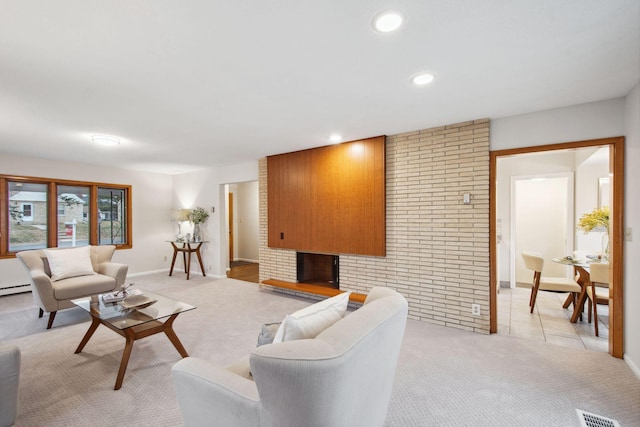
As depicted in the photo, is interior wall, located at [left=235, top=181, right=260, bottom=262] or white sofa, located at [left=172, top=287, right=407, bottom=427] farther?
interior wall, located at [left=235, top=181, right=260, bottom=262]

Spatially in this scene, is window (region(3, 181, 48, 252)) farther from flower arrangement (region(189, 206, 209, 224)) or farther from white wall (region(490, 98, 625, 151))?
white wall (region(490, 98, 625, 151))

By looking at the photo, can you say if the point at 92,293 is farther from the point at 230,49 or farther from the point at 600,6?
the point at 600,6

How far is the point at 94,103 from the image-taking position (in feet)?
8.70

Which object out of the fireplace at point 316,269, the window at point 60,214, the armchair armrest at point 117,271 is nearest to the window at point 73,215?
the window at point 60,214

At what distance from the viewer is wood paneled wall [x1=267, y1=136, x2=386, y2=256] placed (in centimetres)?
386

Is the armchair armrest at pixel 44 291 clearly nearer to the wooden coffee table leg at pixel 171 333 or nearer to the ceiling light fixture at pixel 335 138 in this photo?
the wooden coffee table leg at pixel 171 333

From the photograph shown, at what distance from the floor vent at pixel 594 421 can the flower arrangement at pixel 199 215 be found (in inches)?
247

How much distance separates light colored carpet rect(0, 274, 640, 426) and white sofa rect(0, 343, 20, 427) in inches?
12.5

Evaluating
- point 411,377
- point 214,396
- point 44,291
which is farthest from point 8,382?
point 411,377

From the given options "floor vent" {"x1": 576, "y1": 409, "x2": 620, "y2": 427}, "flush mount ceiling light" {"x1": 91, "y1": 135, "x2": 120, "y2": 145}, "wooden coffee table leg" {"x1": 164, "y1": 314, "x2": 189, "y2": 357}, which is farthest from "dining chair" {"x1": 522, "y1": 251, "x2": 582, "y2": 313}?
"flush mount ceiling light" {"x1": 91, "y1": 135, "x2": 120, "y2": 145}

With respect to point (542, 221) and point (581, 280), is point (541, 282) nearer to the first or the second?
point (581, 280)

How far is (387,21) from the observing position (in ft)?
5.11

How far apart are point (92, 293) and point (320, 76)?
12.9 ft

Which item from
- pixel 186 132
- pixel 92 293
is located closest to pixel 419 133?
pixel 186 132
